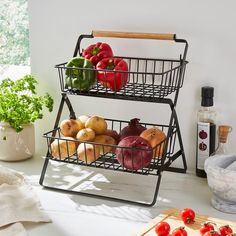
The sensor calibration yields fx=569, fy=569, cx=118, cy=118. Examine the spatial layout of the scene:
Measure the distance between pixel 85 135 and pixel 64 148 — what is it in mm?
74

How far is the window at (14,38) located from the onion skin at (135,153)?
0.92m

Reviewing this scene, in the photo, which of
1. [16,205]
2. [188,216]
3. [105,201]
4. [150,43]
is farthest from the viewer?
[150,43]

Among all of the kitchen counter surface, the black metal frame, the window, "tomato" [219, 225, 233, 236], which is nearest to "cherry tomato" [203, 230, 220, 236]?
"tomato" [219, 225, 233, 236]

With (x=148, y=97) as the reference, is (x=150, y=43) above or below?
above

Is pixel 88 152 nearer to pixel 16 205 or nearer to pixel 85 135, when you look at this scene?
pixel 85 135

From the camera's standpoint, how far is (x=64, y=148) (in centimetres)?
171

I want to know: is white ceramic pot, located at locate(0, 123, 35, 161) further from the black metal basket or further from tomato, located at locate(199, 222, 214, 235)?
tomato, located at locate(199, 222, 214, 235)

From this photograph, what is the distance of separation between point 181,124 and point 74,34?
49 cm

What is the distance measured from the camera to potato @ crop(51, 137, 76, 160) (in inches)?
67.1

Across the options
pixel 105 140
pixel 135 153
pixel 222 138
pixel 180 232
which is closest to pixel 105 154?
pixel 105 140

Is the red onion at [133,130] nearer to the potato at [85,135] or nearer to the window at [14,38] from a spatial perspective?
the potato at [85,135]

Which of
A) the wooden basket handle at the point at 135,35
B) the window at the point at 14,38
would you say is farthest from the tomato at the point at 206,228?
the window at the point at 14,38

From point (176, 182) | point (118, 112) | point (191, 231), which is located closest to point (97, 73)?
point (118, 112)

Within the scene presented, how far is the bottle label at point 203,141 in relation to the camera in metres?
1.75
